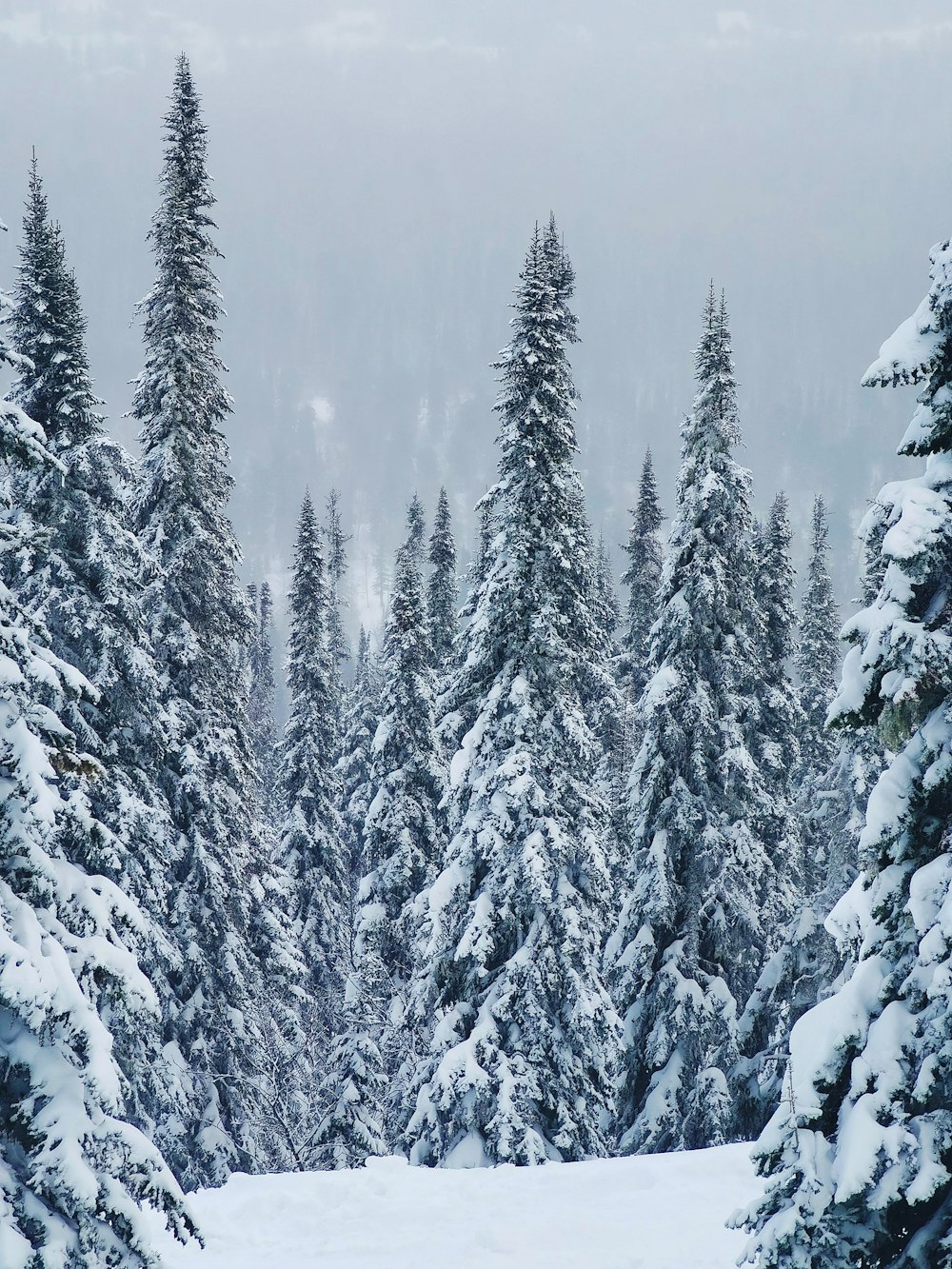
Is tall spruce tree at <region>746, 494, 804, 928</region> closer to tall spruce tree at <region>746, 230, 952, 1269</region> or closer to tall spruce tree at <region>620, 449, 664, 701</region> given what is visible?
tall spruce tree at <region>620, 449, 664, 701</region>

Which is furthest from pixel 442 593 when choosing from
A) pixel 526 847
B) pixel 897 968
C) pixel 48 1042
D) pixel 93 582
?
pixel 897 968

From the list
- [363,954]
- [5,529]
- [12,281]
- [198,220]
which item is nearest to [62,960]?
[5,529]

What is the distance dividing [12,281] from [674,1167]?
688 inches

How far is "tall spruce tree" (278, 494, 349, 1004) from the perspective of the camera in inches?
1169

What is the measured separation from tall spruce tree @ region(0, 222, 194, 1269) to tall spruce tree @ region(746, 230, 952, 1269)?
4668mm

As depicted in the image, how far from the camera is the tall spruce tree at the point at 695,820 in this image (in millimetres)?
21234

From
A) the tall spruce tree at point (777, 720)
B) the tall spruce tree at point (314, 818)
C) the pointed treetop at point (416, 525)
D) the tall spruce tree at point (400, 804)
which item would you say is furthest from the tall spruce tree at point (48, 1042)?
the pointed treetop at point (416, 525)

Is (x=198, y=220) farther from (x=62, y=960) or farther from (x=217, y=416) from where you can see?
(x=62, y=960)

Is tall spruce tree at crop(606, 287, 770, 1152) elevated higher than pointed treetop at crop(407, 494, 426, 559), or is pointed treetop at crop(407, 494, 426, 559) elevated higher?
pointed treetop at crop(407, 494, 426, 559)

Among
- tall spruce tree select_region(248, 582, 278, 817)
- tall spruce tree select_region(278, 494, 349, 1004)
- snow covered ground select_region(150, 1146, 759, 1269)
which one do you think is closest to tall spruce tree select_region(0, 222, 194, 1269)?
snow covered ground select_region(150, 1146, 759, 1269)

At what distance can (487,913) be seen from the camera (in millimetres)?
18422

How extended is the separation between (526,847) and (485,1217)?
6262 millimetres

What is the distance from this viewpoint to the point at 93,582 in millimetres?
17109

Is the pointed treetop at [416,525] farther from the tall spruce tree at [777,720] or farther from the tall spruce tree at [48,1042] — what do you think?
the tall spruce tree at [48,1042]
